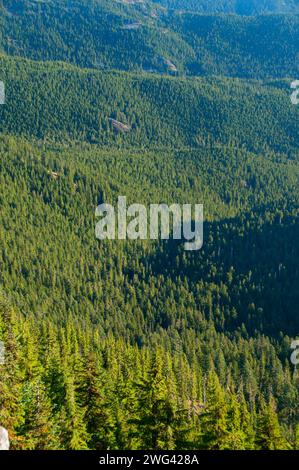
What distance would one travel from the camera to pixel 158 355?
61312mm

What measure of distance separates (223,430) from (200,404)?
66274mm

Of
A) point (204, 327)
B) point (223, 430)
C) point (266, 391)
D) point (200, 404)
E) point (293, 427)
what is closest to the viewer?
point (223, 430)

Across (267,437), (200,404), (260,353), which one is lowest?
(267,437)

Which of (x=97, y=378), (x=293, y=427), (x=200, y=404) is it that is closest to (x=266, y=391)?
(x=293, y=427)

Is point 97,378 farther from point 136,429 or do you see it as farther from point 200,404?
point 200,404

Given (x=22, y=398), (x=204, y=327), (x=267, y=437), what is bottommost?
(x=267, y=437)
